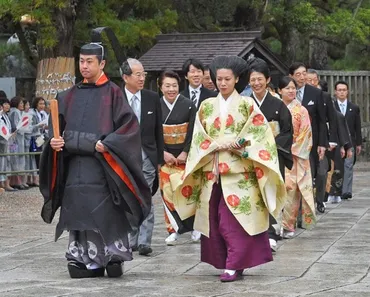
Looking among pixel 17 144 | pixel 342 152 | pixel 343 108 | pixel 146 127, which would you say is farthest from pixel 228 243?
pixel 17 144

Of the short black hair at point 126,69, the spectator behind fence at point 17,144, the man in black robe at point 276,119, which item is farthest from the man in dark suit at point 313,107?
the spectator behind fence at point 17,144

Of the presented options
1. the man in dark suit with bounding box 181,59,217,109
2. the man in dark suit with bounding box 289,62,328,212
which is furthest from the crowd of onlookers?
the man in dark suit with bounding box 181,59,217,109

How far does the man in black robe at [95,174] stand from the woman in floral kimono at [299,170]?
3.49 m

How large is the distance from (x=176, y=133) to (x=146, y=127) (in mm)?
699

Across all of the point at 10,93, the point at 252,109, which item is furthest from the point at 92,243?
the point at 10,93

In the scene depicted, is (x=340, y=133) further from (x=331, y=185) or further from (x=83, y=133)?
(x=83, y=133)

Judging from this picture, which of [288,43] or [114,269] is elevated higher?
[288,43]

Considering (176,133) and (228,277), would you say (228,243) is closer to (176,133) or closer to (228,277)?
(228,277)

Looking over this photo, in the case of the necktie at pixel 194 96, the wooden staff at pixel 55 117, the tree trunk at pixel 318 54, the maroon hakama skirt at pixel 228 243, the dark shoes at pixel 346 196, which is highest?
the tree trunk at pixel 318 54

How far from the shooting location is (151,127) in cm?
1008

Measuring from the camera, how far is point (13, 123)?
711 inches

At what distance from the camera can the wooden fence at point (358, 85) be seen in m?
23.4

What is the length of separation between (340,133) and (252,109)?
718cm

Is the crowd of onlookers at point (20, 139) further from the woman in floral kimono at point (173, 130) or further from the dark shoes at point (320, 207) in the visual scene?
the woman in floral kimono at point (173, 130)
